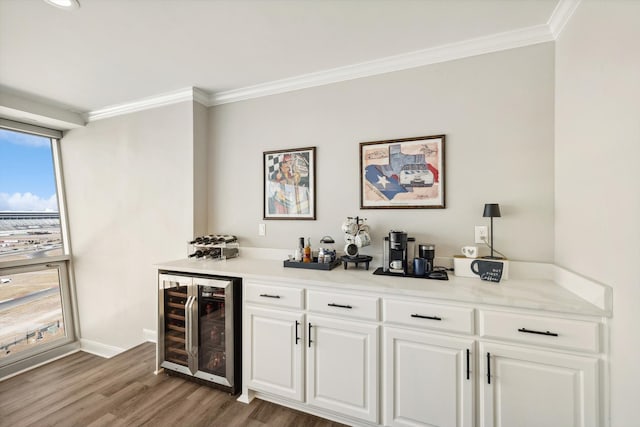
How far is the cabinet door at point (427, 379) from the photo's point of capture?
1.50 meters

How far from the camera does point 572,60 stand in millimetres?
1591

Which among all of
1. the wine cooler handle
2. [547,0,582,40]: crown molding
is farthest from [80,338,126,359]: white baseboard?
[547,0,582,40]: crown molding

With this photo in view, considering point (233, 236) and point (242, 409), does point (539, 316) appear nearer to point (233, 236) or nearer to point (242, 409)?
point (242, 409)

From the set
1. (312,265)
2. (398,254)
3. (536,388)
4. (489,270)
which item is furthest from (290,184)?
(536,388)

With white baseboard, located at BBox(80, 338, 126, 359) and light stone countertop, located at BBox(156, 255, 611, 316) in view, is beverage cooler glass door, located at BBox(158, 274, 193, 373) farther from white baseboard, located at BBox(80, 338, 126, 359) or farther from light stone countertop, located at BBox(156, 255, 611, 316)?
white baseboard, located at BBox(80, 338, 126, 359)

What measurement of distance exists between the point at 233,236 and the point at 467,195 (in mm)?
2113

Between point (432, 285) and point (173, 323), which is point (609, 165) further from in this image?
point (173, 323)

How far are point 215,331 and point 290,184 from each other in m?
1.37

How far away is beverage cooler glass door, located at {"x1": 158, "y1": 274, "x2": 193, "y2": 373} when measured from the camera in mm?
Answer: 2281

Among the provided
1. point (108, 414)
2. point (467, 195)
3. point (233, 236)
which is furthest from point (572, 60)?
point (108, 414)

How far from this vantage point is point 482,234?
1988mm

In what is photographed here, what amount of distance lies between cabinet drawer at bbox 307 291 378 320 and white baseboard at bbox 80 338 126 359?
2.78 m

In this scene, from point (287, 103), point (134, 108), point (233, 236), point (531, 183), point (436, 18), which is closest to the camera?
point (436, 18)

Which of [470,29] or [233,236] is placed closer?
[470,29]
